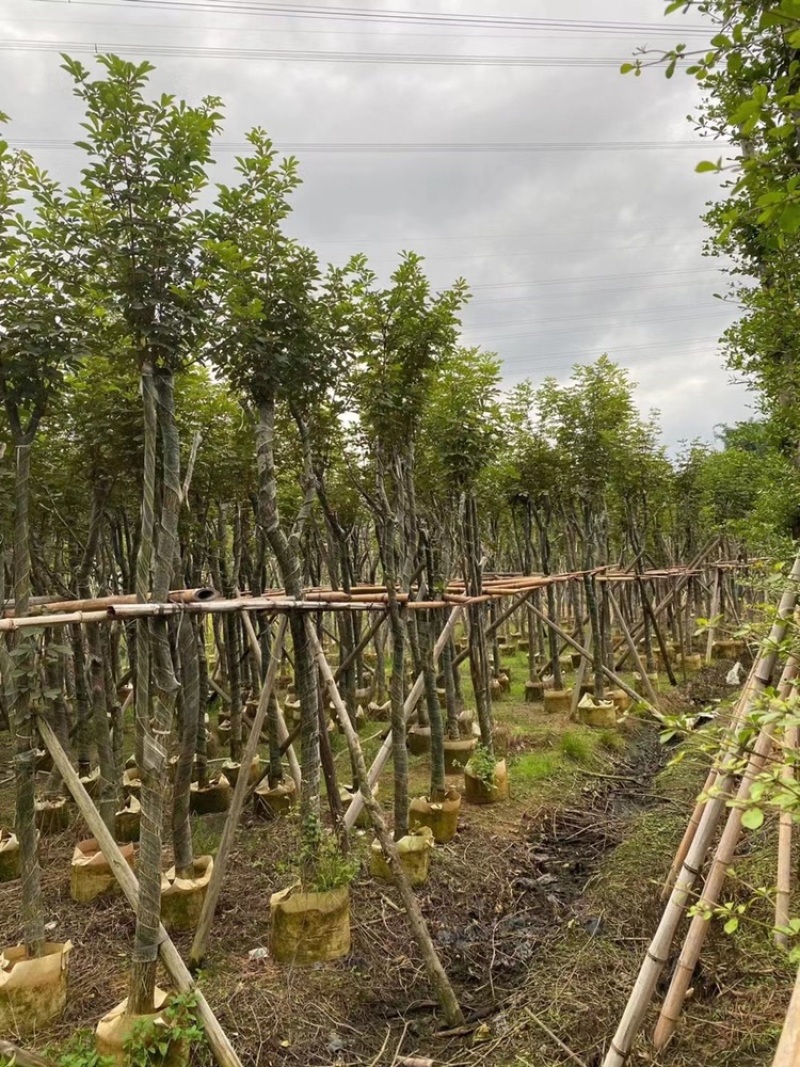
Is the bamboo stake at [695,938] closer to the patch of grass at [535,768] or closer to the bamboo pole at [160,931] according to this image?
the bamboo pole at [160,931]

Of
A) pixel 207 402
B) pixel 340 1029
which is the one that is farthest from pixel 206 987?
pixel 207 402

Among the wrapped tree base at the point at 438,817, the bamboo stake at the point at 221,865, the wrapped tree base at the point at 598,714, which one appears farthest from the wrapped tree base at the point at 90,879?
the wrapped tree base at the point at 598,714

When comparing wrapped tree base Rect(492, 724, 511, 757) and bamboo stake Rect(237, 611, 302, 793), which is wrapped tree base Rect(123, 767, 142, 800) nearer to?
bamboo stake Rect(237, 611, 302, 793)

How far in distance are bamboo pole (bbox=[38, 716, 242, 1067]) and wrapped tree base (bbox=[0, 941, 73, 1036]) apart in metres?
0.86

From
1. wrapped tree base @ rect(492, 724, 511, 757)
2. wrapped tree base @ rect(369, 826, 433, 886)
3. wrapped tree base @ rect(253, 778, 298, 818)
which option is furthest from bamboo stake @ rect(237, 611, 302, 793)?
wrapped tree base @ rect(492, 724, 511, 757)

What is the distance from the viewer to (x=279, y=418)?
730 cm

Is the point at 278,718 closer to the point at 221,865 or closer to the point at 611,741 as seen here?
the point at 221,865

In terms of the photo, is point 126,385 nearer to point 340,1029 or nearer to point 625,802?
point 340,1029

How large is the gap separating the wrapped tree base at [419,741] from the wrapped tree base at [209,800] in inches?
114

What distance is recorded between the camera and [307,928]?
4.30 metres

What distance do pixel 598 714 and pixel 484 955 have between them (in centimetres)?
623

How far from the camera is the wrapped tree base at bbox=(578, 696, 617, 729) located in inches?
407

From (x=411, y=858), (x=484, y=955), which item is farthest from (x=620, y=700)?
(x=484, y=955)

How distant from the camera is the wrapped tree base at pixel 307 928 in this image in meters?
4.29
